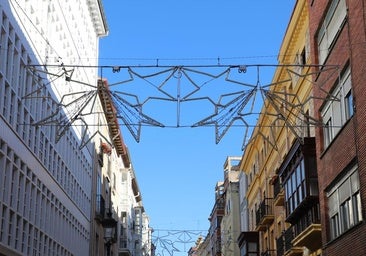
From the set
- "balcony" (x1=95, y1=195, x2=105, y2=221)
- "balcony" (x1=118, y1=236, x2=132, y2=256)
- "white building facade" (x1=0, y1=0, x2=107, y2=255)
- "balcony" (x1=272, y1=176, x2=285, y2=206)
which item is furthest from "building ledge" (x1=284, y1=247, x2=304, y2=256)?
"balcony" (x1=118, y1=236, x2=132, y2=256)

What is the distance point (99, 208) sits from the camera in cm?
5728

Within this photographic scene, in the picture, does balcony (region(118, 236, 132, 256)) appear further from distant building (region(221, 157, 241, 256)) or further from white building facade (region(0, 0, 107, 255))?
white building facade (region(0, 0, 107, 255))

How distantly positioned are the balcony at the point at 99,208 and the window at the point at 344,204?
102 feet

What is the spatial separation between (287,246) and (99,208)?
73.9 ft

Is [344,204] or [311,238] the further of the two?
[311,238]

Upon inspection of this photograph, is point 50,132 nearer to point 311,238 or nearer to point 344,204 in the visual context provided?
→ point 311,238

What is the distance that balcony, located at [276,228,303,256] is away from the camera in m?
35.7

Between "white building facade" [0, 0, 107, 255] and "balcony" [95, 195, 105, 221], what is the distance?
17.3 ft

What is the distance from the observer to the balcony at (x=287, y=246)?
117 ft

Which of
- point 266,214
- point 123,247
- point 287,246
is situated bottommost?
point 287,246

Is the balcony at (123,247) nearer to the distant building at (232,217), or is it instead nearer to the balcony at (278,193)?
the distant building at (232,217)

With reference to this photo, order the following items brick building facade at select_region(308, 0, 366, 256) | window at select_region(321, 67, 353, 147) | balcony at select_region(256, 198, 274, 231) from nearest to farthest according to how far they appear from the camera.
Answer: brick building facade at select_region(308, 0, 366, 256)
window at select_region(321, 67, 353, 147)
balcony at select_region(256, 198, 274, 231)

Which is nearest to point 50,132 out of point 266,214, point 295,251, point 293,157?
point 293,157

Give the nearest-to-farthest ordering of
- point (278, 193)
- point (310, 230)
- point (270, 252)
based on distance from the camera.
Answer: point (310, 230)
point (278, 193)
point (270, 252)
